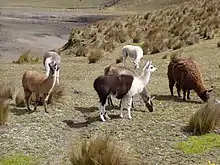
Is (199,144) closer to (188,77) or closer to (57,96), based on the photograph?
(188,77)

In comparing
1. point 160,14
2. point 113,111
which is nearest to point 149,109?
point 113,111

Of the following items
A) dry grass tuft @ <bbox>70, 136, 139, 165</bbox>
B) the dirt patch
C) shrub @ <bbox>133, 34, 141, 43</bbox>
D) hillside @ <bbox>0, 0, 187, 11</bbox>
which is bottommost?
the dirt patch

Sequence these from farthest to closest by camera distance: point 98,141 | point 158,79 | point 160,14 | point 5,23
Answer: point 5,23
point 160,14
point 158,79
point 98,141

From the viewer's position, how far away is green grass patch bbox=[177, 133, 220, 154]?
9742 millimetres

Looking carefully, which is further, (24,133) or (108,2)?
(108,2)

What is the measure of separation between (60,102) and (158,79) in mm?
5144

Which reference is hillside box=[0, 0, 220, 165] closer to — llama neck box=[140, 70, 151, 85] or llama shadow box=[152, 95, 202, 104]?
llama shadow box=[152, 95, 202, 104]

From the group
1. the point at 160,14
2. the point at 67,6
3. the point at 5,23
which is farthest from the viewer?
the point at 67,6

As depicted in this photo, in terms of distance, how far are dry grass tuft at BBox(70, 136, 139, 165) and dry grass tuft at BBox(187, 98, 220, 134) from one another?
2.34 metres

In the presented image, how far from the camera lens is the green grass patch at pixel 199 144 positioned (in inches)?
384

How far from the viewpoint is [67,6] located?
115m

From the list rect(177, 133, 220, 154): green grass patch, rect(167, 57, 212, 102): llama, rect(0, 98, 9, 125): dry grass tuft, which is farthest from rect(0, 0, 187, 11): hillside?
rect(177, 133, 220, 154): green grass patch

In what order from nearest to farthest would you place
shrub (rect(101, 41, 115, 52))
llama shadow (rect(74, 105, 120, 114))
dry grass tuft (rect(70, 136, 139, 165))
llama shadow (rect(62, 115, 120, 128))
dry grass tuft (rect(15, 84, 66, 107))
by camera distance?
dry grass tuft (rect(70, 136, 139, 165))
llama shadow (rect(62, 115, 120, 128))
llama shadow (rect(74, 105, 120, 114))
dry grass tuft (rect(15, 84, 66, 107))
shrub (rect(101, 41, 115, 52))

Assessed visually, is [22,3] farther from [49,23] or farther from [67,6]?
[49,23]
